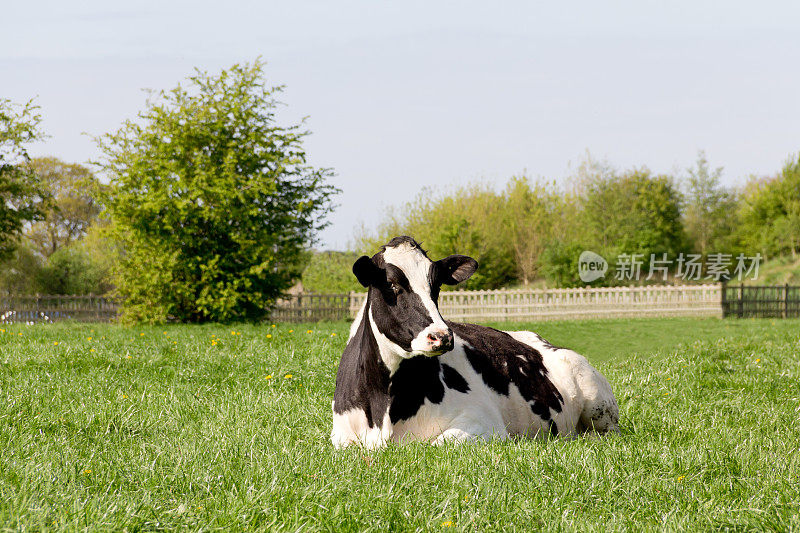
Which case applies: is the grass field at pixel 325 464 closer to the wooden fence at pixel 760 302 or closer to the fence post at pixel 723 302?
the fence post at pixel 723 302

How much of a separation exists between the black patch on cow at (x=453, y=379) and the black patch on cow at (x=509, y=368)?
270 millimetres

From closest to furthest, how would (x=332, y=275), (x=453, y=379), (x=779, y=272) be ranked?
1. (x=453, y=379)
2. (x=332, y=275)
3. (x=779, y=272)

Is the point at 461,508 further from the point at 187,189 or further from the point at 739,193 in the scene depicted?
the point at 739,193

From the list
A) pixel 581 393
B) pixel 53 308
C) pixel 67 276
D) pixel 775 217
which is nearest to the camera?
pixel 581 393

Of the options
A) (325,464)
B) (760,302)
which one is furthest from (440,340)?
(760,302)

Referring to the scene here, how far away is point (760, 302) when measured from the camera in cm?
3397

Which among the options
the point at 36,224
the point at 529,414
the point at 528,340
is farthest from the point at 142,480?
the point at 36,224

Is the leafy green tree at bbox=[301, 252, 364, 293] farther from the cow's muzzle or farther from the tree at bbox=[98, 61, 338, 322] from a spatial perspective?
the cow's muzzle

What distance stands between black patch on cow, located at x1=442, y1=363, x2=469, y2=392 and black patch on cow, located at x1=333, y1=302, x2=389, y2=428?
488 millimetres

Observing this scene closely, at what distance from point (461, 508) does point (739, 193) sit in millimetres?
66180

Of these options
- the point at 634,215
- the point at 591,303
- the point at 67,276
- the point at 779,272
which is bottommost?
the point at 591,303

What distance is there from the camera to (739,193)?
62875 mm

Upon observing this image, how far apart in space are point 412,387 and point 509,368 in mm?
1154

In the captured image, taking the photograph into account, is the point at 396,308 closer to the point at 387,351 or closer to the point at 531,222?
the point at 387,351
